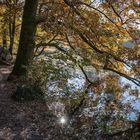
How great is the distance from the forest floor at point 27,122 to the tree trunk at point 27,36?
3.22 meters

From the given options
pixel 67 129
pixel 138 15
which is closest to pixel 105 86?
pixel 138 15

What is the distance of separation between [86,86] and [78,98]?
5.94 metres

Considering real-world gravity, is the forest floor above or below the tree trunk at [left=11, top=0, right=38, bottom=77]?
below

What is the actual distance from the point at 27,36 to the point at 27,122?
5.84 meters

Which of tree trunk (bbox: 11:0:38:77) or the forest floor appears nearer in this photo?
the forest floor

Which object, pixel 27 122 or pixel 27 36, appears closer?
pixel 27 122

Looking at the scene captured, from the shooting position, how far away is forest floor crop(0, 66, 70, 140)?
26.1 ft

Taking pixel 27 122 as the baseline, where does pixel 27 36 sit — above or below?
above

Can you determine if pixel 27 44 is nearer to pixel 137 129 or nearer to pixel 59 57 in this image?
pixel 59 57

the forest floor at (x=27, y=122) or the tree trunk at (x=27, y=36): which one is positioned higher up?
the tree trunk at (x=27, y=36)

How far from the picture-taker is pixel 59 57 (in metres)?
11.0

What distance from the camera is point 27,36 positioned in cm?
1374

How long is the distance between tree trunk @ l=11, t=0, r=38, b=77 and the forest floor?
10.6 ft

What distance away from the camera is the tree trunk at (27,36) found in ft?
44.7
